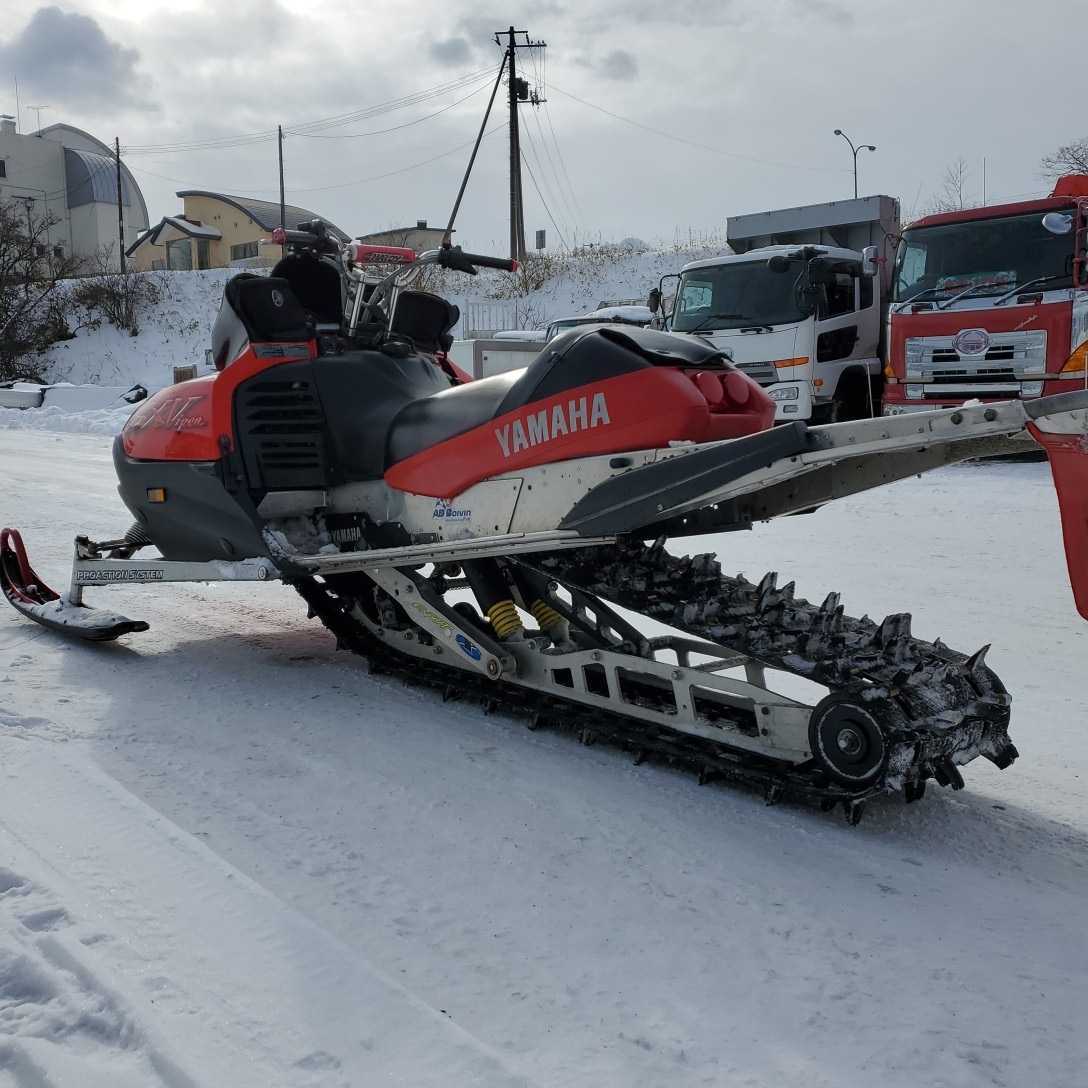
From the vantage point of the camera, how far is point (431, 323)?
4.65 meters

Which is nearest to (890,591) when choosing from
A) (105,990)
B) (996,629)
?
(996,629)

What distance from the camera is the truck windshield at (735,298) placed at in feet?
39.5

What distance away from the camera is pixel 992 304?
10.1 m

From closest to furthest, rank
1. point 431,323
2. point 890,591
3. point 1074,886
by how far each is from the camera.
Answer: point 1074,886
point 431,323
point 890,591

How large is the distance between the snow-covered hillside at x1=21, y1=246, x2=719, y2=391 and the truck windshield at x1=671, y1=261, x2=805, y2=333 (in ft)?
53.2

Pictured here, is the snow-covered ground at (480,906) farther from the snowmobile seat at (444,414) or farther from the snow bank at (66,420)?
the snow bank at (66,420)

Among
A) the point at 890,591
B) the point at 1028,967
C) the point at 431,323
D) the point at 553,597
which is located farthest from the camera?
the point at 890,591

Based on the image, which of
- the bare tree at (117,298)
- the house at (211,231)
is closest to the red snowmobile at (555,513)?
the bare tree at (117,298)

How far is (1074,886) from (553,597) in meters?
1.78

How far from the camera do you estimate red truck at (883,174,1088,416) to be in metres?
9.72

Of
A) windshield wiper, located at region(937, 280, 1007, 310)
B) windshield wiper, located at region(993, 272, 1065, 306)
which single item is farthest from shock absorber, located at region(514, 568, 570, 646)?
windshield wiper, located at region(937, 280, 1007, 310)

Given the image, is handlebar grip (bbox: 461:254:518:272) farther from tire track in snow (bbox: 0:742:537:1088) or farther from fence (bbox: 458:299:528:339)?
fence (bbox: 458:299:528:339)

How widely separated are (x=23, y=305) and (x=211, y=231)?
61.7 ft

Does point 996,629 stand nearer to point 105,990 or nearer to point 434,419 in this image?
point 434,419
